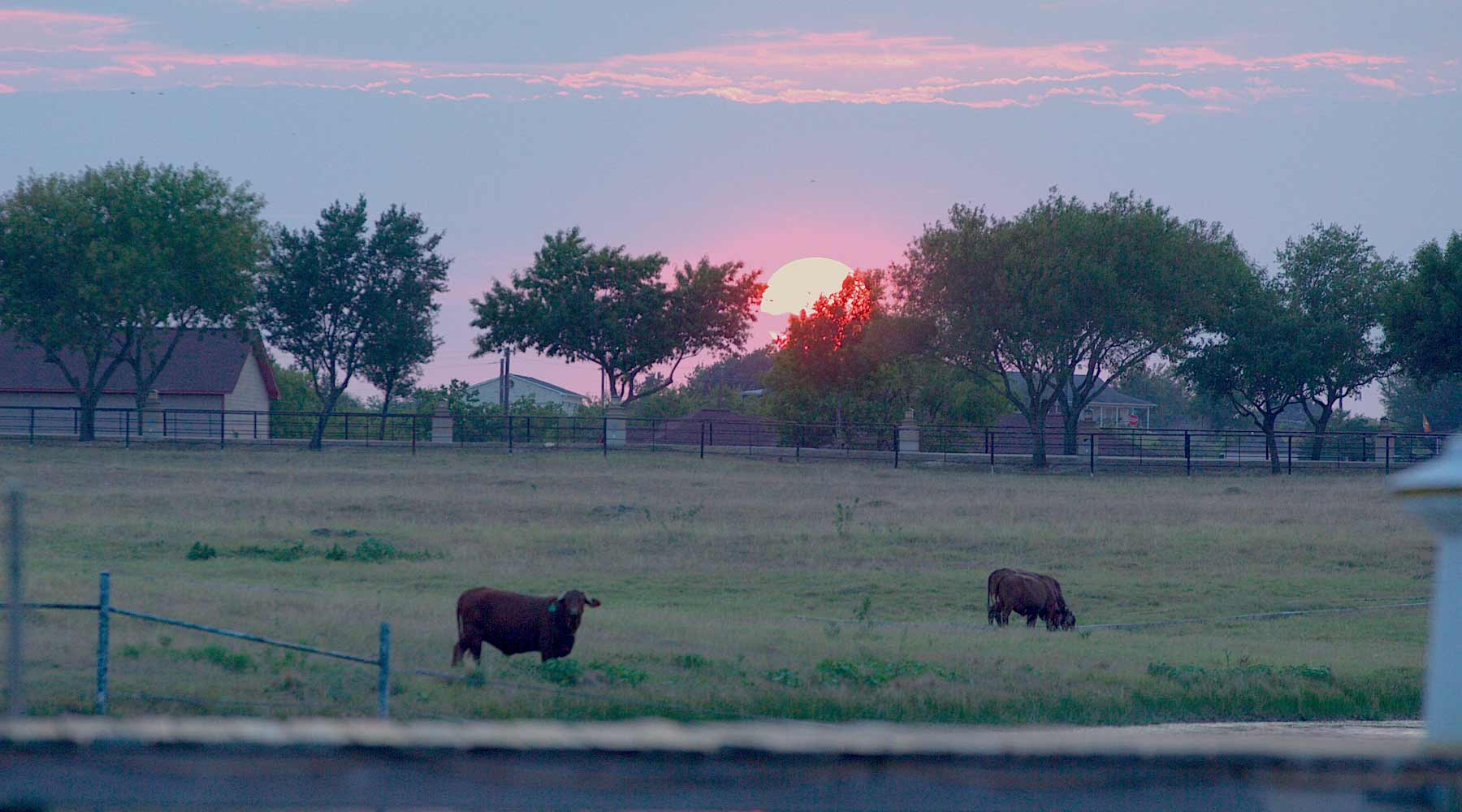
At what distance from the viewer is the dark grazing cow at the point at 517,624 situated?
1275cm

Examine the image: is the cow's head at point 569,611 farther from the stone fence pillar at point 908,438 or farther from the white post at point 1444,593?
the stone fence pillar at point 908,438

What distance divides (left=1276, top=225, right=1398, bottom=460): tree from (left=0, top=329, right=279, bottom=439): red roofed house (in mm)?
49167

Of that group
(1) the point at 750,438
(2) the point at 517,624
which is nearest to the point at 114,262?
(1) the point at 750,438

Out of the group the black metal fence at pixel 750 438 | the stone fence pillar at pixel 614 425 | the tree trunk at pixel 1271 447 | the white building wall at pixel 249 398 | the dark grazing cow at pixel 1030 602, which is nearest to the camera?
the dark grazing cow at pixel 1030 602

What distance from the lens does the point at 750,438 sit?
5219cm

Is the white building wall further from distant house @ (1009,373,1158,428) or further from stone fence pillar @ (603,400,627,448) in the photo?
distant house @ (1009,373,1158,428)

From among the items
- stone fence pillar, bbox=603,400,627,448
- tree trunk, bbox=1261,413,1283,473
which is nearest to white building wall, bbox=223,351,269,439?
stone fence pillar, bbox=603,400,627,448

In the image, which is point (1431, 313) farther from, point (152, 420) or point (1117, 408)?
point (1117, 408)

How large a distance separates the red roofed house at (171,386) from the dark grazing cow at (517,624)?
139 feet

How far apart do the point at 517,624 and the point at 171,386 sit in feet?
164

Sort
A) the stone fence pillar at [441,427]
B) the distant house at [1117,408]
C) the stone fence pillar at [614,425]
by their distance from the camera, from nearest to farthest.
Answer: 1. the stone fence pillar at [441,427]
2. the stone fence pillar at [614,425]
3. the distant house at [1117,408]

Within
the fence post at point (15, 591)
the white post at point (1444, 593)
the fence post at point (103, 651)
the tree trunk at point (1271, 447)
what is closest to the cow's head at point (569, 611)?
the fence post at point (103, 651)

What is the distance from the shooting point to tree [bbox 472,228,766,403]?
67562 mm

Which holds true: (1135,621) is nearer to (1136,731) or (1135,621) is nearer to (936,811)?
(1136,731)
